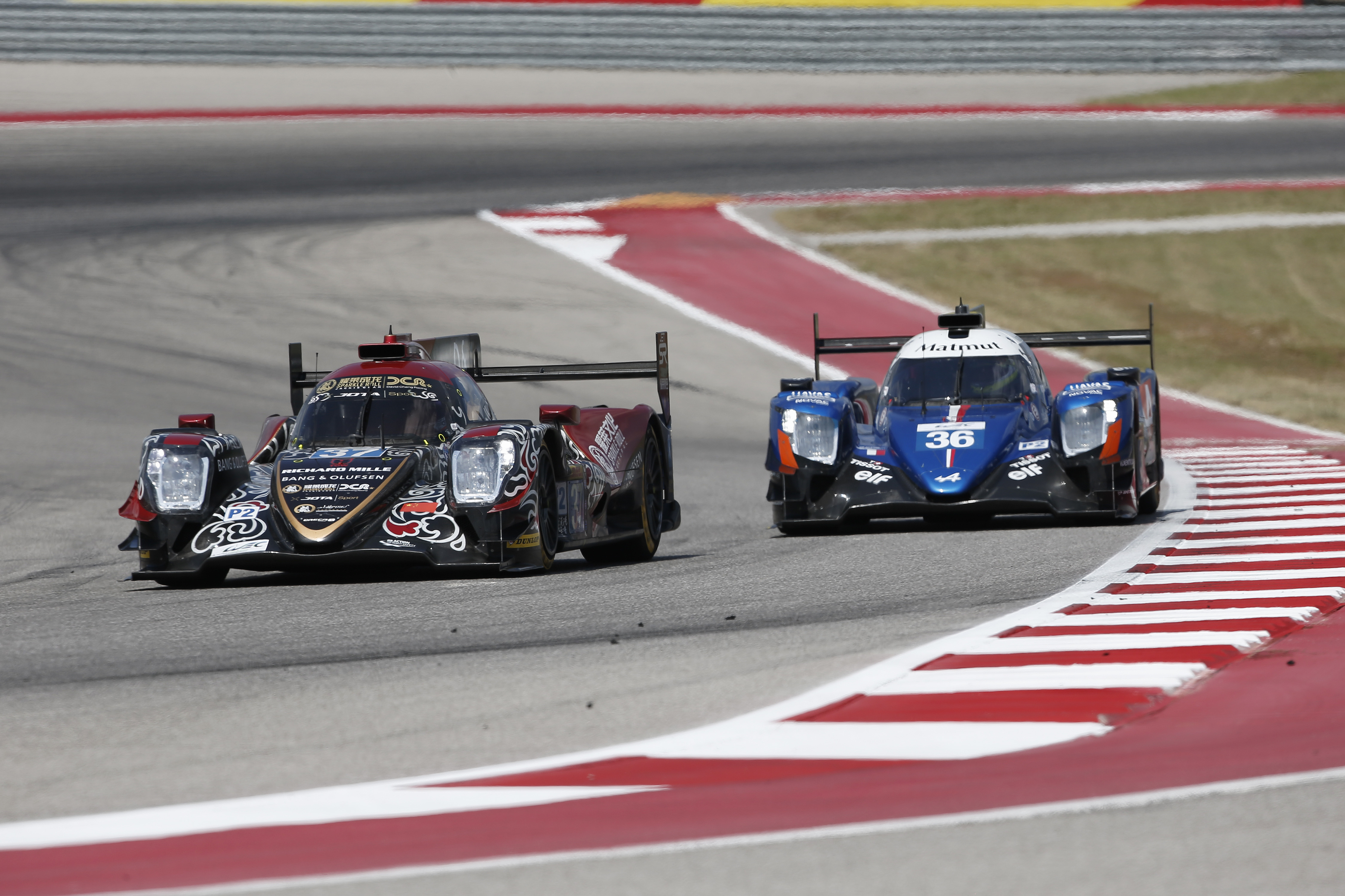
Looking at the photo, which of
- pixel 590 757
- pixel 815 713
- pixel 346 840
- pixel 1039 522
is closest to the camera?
pixel 346 840

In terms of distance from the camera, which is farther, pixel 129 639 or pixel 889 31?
pixel 889 31

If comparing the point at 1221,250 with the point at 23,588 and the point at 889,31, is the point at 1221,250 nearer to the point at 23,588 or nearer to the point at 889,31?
the point at 889,31

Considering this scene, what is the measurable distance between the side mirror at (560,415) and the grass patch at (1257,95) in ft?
94.1

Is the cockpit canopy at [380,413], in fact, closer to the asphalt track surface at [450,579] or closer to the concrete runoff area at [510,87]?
the asphalt track surface at [450,579]

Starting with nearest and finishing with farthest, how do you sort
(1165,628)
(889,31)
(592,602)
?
(1165,628) < (592,602) < (889,31)

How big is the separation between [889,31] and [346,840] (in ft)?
118

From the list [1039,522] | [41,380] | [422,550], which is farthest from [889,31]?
[422,550]

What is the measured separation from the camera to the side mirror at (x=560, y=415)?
11492 millimetres

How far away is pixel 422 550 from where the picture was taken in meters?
10.4

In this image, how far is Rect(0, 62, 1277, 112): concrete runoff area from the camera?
3603 centimetres

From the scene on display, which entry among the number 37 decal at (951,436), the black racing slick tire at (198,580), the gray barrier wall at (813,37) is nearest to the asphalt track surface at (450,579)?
the black racing slick tire at (198,580)

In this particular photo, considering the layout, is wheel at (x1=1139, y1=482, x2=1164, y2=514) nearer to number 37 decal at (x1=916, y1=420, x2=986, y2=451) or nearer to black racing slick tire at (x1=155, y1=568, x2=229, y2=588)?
number 37 decal at (x1=916, y1=420, x2=986, y2=451)

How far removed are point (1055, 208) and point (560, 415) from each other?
22877 millimetres

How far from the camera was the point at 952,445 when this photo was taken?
43.1 feet
